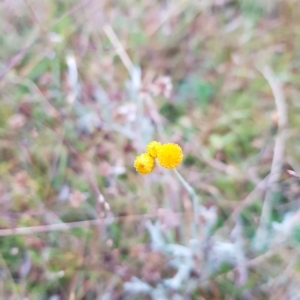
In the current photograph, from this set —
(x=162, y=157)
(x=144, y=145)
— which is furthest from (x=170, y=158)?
(x=144, y=145)

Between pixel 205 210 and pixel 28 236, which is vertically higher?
pixel 28 236

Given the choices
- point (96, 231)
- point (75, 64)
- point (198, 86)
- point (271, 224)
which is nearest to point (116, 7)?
point (75, 64)

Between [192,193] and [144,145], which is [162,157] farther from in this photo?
[144,145]

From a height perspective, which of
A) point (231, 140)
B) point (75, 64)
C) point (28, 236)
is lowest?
point (231, 140)

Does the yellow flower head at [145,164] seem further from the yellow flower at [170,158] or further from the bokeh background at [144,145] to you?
the bokeh background at [144,145]

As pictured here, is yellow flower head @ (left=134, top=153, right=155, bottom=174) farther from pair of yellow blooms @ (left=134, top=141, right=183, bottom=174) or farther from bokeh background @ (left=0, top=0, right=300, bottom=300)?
bokeh background @ (left=0, top=0, right=300, bottom=300)

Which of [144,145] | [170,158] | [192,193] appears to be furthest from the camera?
[144,145]

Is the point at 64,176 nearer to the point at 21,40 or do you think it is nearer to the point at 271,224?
the point at 21,40

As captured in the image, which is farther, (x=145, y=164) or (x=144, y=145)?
(x=144, y=145)
